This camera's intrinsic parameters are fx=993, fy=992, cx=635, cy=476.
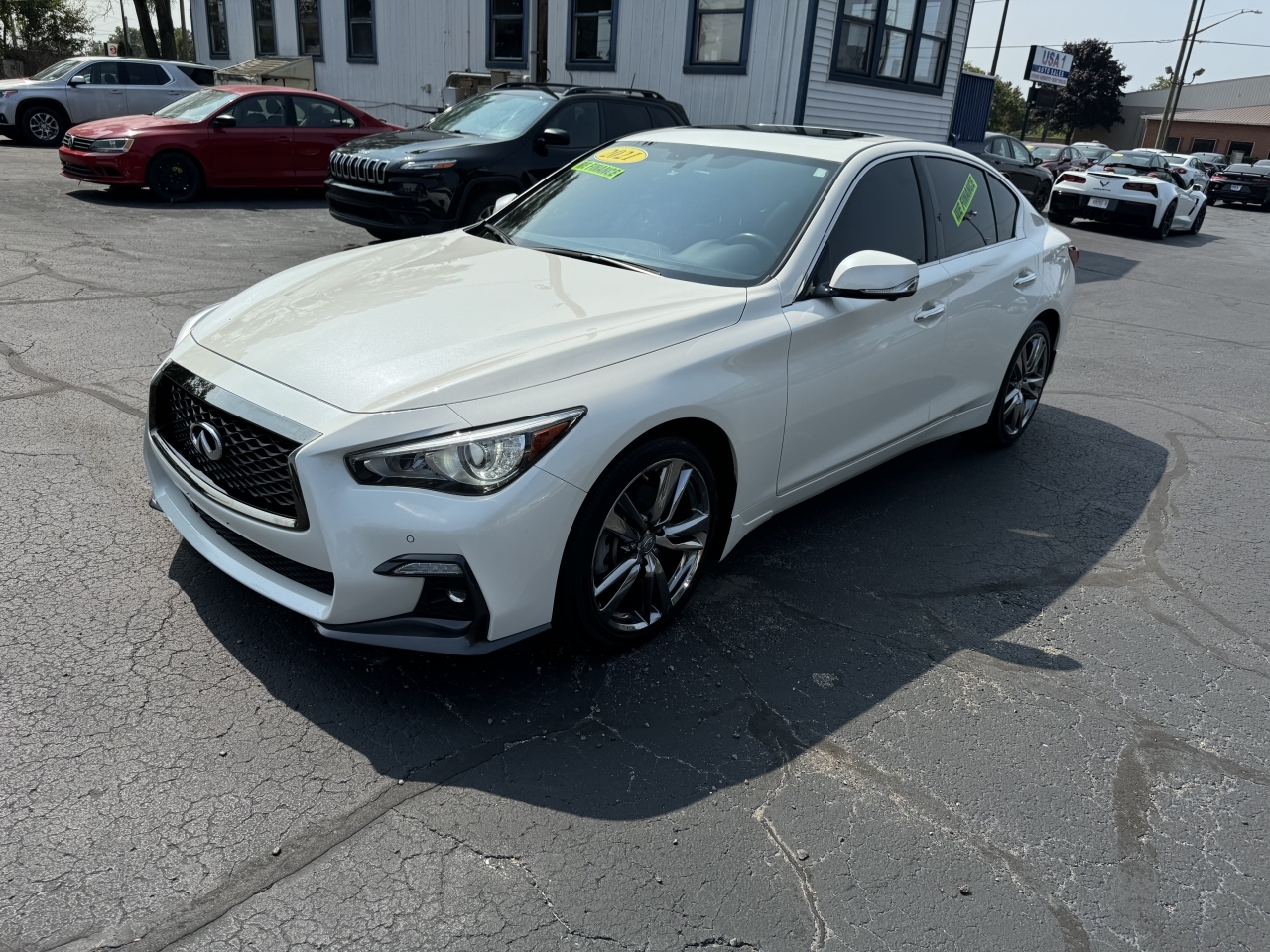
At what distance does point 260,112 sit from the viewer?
13.1 metres

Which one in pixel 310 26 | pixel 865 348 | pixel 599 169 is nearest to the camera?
pixel 865 348

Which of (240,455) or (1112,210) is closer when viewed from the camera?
(240,455)

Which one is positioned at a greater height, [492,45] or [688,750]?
[492,45]

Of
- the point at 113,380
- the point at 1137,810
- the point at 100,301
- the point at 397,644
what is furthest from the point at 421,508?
the point at 100,301

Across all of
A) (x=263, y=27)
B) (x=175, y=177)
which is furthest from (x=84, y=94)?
(x=175, y=177)

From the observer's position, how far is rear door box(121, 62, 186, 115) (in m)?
17.8

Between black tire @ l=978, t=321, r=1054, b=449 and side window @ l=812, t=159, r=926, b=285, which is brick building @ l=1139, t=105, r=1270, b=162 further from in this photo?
side window @ l=812, t=159, r=926, b=285

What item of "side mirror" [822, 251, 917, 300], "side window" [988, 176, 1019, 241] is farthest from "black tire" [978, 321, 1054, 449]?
"side mirror" [822, 251, 917, 300]

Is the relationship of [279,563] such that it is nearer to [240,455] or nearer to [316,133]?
[240,455]

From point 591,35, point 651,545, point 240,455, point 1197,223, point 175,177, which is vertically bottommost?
point 1197,223

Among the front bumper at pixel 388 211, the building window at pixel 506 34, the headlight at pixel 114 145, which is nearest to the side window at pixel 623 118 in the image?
the front bumper at pixel 388 211

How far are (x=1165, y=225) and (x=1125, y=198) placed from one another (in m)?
1.35

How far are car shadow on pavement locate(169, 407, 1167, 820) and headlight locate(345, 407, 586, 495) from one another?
0.72 metres

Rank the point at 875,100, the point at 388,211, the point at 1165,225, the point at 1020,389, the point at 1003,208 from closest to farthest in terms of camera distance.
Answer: the point at 1003,208 < the point at 1020,389 < the point at 388,211 < the point at 875,100 < the point at 1165,225
